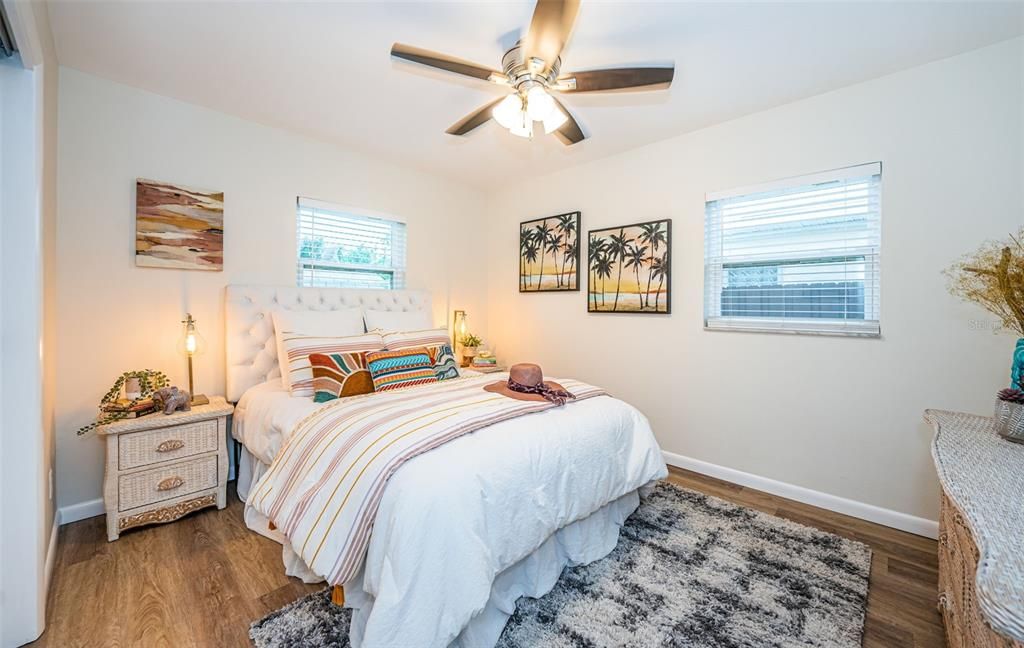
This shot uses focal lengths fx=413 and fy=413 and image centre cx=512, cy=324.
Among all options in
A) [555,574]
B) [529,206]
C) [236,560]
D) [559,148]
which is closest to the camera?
[555,574]

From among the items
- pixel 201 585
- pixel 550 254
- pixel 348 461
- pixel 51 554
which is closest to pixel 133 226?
pixel 51 554

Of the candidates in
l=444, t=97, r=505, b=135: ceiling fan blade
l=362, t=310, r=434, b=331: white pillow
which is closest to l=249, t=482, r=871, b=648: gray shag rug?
l=362, t=310, r=434, b=331: white pillow

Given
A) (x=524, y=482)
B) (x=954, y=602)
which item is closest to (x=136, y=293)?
(x=524, y=482)

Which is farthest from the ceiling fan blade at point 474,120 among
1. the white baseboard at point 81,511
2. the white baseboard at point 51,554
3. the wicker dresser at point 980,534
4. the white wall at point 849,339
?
the white baseboard at point 81,511

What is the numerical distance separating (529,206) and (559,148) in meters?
0.86

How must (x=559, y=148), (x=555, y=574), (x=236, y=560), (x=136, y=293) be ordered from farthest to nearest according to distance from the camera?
(x=559, y=148), (x=136, y=293), (x=236, y=560), (x=555, y=574)

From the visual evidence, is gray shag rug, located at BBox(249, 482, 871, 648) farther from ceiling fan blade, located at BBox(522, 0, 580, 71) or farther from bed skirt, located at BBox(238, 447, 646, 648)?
ceiling fan blade, located at BBox(522, 0, 580, 71)

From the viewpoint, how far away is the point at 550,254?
406 centimetres

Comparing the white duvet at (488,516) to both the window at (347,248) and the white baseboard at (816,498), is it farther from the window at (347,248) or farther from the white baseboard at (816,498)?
the window at (347,248)

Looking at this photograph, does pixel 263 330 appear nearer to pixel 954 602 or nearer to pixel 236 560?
pixel 236 560

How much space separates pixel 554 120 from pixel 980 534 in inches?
82.7

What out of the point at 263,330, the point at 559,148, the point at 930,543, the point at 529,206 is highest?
the point at 559,148

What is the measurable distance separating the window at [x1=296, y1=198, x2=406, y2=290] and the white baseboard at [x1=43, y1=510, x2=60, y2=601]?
192 centimetres

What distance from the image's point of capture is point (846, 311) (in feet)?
8.47
